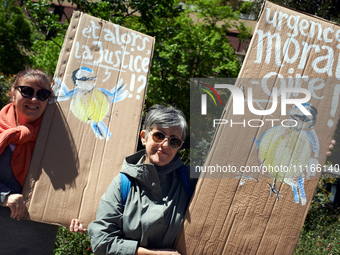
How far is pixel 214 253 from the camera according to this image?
79.4 inches

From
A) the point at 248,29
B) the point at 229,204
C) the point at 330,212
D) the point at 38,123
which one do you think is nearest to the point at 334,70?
the point at 229,204

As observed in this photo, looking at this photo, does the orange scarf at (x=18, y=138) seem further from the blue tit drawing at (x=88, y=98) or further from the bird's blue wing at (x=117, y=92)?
the bird's blue wing at (x=117, y=92)

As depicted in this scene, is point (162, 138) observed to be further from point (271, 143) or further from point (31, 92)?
point (31, 92)

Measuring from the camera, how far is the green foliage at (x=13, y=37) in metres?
14.4

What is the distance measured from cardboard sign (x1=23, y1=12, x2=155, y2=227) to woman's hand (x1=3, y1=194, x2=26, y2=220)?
0.08m

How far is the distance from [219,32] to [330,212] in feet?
20.0

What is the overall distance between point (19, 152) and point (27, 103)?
32 cm

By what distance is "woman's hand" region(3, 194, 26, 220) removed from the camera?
2.04 meters

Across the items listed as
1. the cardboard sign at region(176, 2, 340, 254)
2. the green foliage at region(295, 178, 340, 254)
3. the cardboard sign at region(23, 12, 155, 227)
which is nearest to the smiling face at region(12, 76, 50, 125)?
the cardboard sign at region(23, 12, 155, 227)

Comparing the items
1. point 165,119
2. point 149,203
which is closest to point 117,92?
point 165,119

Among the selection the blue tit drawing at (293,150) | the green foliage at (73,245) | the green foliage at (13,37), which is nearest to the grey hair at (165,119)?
the blue tit drawing at (293,150)

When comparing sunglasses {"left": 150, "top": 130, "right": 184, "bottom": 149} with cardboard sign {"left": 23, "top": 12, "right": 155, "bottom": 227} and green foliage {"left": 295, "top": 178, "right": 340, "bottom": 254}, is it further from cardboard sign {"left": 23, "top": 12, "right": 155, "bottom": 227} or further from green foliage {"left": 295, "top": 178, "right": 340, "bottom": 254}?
green foliage {"left": 295, "top": 178, "right": 340, "bottom": 254}

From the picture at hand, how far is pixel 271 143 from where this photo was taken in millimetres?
2012

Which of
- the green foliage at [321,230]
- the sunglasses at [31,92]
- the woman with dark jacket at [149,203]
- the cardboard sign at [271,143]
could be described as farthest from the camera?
the green foliage at [321,230]
